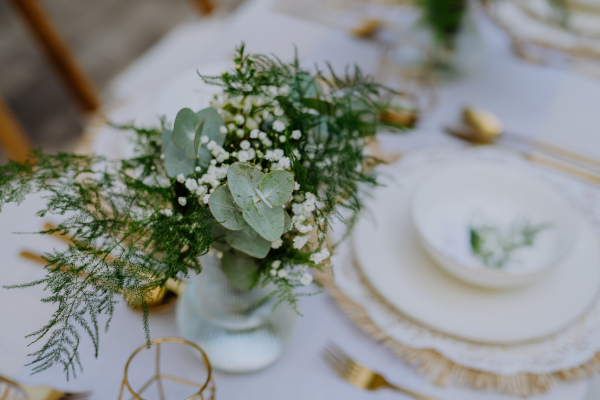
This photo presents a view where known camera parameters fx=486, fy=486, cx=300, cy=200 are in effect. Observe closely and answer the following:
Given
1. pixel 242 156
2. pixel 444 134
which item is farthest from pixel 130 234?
pixel 444 134

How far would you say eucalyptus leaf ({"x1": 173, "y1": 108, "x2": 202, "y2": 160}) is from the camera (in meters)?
0.40

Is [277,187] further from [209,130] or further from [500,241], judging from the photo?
[500,241]

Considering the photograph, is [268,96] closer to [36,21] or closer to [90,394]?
[90,394]

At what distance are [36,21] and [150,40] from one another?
1.15 metres

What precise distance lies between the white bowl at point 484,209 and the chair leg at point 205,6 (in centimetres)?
95

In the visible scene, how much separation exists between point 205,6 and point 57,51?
45 centimetres

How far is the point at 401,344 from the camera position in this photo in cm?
57

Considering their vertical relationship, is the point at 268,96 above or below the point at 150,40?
above

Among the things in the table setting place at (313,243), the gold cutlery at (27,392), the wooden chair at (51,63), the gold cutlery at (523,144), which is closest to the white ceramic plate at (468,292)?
the table setting place at (313,243)

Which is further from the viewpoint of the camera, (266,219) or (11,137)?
(11,137)

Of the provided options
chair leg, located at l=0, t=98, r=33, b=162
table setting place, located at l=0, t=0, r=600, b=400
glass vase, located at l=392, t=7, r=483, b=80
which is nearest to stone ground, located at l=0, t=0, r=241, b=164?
chair leg, located at l=0, t=98, r=33, b=162

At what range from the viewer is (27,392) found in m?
0.50

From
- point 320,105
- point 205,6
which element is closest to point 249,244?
point 320,105

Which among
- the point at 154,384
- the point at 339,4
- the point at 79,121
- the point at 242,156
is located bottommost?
the point at 79,121
